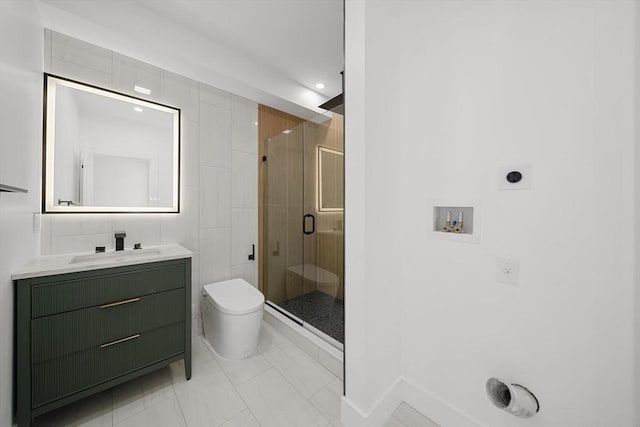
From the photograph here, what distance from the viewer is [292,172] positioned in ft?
8.20

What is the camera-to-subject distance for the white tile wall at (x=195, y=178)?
65.9 inches

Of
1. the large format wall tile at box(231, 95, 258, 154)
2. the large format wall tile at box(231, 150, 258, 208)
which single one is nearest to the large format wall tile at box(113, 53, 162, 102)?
the large format wall tile at box(231, 95, 258, 154)

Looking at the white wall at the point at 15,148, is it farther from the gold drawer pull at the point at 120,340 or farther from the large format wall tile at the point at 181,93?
the large format wall tile at the point at 181,93

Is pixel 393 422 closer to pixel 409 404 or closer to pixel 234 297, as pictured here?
pixel 409 404

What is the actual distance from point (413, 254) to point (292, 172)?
Result: 152cm

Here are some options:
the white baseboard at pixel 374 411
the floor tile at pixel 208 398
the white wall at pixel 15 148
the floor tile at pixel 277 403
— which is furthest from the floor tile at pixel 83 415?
the white baseboard at pixel 374 411

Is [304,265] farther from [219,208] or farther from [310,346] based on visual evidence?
[219,208]

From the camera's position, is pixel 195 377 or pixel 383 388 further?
pixel 195 377

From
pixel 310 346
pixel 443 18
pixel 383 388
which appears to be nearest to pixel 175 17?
pixel 443 18

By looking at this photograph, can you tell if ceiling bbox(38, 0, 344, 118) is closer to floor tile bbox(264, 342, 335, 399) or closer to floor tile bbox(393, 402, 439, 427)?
floor tile bbox(264, 342, 335, 399)

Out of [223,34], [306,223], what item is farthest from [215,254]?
[223,34]

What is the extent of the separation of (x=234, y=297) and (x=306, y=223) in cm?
94

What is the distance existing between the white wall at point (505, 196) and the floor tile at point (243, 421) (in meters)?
0.55

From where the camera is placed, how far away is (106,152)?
1834 millimetres
